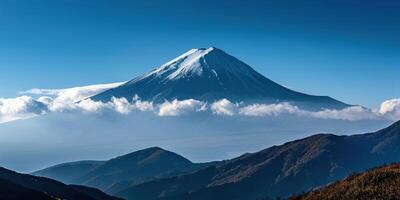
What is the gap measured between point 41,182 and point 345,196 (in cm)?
8117

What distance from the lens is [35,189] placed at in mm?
92438

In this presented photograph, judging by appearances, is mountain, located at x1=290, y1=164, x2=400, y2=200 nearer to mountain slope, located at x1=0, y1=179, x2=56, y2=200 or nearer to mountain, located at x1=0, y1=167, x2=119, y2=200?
mountain slope, located at x1=0, y1=179, x2=56, y2=200

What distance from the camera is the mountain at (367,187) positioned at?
115ft

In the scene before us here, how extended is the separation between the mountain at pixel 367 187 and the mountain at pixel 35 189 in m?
40.2

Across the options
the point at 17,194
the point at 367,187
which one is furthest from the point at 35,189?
the point at 367,187

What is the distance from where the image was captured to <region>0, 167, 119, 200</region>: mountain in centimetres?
7100

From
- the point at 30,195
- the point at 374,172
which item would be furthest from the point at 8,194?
the point at 374,172

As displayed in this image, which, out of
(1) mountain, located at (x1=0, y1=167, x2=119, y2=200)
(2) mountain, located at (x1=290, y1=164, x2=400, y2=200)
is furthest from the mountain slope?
(2) mountain, located at (x1=290, y1=164, x2=400, y2=200)

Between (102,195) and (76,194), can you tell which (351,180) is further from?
(102,195)

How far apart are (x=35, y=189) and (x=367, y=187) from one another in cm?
6647

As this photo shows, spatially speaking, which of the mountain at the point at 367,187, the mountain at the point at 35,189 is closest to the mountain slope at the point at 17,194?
the mountain at the point at 35,189

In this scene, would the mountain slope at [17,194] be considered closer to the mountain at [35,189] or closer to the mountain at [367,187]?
the mountain at [35,189]

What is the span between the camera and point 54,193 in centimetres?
9594

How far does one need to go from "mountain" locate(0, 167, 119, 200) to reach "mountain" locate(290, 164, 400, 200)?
4020 cm
